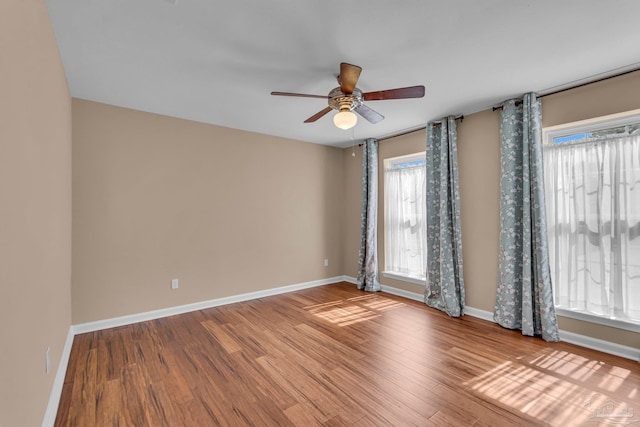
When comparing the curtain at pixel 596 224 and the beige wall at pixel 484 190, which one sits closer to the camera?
the curtain at pixel 596 224

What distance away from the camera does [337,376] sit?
2324 mm

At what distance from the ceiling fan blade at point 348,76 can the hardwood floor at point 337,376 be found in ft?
7.77

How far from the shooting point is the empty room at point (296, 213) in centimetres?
181

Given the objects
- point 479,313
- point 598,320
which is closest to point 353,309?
point 479,313

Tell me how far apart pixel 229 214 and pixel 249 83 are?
6.64 feet

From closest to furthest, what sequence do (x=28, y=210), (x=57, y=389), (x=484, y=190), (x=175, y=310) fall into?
(x=28, y=210), (x=57, y=389), (x=484, y=190), (x=175, y=310)

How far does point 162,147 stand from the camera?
3.65 m

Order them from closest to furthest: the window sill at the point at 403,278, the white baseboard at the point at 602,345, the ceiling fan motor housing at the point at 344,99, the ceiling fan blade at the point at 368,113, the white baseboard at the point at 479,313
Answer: the ceiling fan motor housing at the point at 344,99
the white baseboard at the point at 602,345
the ceiling fan blade at the point at 368,113
the white baseboard at the point at 479,313
the window sill at the point at 403,278

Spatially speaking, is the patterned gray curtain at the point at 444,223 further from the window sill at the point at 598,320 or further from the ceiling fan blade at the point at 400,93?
the ceiling fan blade at the point at 400,93

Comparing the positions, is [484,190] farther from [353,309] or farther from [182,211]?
[182,211]

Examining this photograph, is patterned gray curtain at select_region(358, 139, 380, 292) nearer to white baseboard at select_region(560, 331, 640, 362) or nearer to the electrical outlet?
white baseboard at select_region(560, 331, 640, 362)

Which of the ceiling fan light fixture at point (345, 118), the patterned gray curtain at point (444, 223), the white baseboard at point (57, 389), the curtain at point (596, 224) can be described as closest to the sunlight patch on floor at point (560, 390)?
the curtain at point (596, 224)

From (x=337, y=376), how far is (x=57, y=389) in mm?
2038

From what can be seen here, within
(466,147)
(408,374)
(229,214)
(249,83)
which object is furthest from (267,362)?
(466,147)
